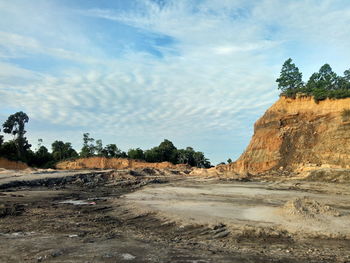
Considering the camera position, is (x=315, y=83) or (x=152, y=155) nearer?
(x=315, y=83)

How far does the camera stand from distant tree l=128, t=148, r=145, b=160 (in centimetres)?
8531

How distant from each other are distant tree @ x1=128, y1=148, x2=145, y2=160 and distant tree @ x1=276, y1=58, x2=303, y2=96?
40923 mm

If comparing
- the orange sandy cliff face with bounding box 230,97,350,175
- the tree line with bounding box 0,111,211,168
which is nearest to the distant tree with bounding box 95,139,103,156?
the tree line with bounding box 0,111,211,168

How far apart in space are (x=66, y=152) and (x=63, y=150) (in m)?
2.05

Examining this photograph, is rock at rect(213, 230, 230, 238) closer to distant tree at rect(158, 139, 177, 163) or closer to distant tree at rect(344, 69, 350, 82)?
distant tree at rect(344, 69, 350, 82)

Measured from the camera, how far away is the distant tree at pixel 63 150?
282ft

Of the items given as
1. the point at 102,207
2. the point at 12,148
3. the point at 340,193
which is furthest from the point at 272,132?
the point at 12,148

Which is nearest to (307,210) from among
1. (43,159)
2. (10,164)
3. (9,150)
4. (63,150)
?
(10,164)

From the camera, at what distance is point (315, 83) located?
54.4m

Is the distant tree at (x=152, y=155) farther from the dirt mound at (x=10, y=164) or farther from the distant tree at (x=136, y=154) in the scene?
the dirt mound at (x=10, y=164)

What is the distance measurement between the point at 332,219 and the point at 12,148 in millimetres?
67318

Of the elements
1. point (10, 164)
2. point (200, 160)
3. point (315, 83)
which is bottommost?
point (10, 164)

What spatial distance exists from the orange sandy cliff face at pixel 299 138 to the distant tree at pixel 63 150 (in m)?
Answer: 48.3

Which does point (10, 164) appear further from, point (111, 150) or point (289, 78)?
point (289, 78)
